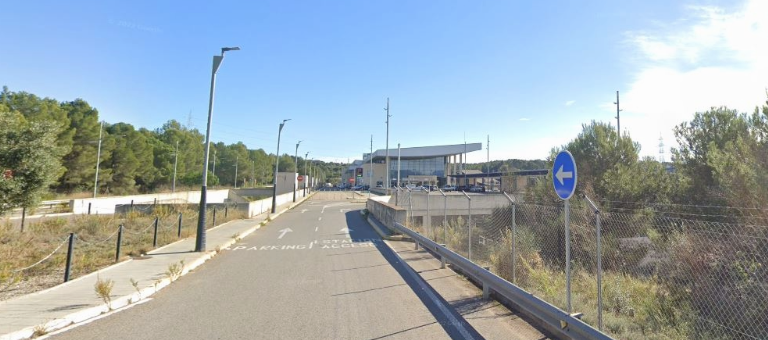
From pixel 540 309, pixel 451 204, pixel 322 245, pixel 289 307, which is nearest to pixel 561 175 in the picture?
pixel 540 309

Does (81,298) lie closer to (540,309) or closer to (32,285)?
(32,285)

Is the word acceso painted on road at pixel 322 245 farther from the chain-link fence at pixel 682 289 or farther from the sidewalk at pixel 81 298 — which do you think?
the chain-link fence at pixel 682 289

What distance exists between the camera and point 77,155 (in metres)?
44.6

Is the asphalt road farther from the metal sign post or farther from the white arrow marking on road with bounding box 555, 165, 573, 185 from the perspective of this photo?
the white arrow marking on road with bounding box 555, 165, 573, 185

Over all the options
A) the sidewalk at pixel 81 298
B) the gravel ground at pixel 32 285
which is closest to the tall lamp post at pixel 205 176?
the sidewalk at pixel 81 298

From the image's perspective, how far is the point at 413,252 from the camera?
13.4 meters

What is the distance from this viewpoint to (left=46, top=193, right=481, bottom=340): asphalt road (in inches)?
219

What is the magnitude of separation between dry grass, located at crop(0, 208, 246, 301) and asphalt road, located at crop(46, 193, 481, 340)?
111 inches

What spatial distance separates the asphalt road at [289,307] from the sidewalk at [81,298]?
11.8 inches

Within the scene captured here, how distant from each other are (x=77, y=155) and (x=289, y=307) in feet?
163

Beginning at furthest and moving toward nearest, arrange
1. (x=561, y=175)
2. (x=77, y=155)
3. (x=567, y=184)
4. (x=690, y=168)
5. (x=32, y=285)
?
(x=77, y=155) < (x=690, y=168) < (x=32, y=285) < (x=561, y=175) < (x=567, y=184)

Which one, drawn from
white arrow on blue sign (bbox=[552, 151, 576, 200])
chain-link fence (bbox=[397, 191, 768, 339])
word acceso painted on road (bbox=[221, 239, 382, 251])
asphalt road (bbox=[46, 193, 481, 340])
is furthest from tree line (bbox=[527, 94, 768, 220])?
word acceso painted on road (bbox=[221, 239, 382, 251])

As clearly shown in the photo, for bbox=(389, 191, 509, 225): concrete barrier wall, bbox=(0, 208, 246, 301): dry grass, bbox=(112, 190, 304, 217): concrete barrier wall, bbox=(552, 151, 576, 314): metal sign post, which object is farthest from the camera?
bbox=(389, 191, 509, 225): concrete barrier wall

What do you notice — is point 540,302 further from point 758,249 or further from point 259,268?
point 259,268
